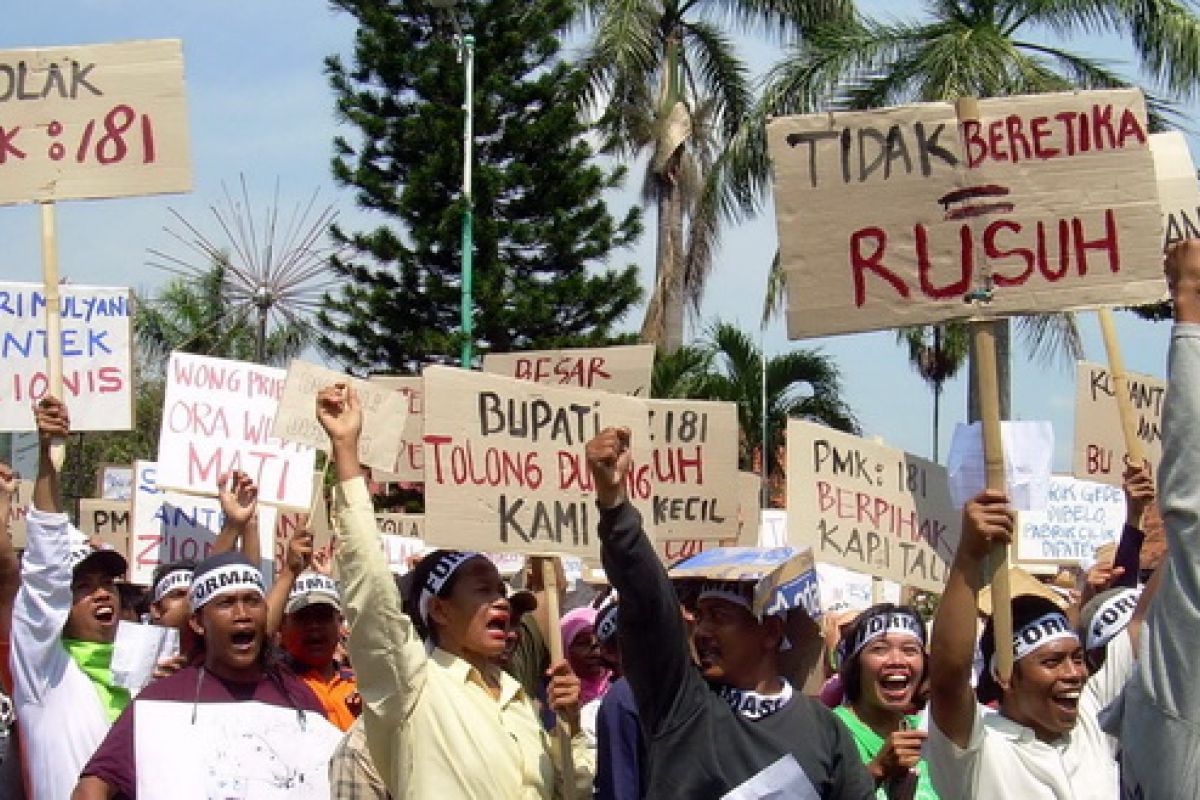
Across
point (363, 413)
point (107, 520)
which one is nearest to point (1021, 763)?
point (363, 413)

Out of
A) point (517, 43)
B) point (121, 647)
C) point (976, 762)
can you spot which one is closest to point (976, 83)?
point (517, 43)

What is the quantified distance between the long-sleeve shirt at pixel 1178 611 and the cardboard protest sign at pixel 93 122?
445 cm

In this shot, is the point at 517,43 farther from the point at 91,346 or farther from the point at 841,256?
the point at 841,256

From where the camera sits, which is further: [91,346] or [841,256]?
[91,346]

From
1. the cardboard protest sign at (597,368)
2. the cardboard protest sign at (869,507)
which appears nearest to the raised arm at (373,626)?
the cardboard protest sign at (869,507)

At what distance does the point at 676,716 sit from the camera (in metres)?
4.28

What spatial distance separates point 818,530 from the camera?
25.5ft

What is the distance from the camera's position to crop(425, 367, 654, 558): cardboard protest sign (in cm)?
575

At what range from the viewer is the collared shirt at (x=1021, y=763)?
407 cm

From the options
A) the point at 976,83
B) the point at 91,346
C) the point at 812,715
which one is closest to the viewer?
the point at 812,715

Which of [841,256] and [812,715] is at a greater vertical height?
[841,256]

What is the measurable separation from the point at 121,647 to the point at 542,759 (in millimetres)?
1592

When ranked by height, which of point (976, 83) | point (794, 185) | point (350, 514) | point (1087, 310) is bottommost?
point (350, 514)

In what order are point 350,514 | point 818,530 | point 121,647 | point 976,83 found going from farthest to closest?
point 976,83 → point 818,530 → point 121,647 → point 350,514
